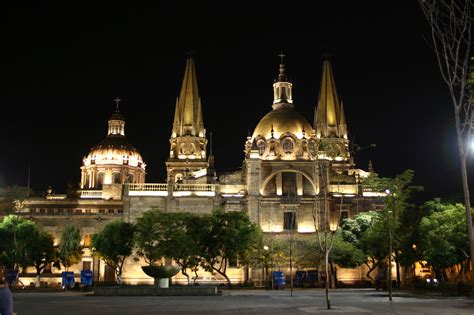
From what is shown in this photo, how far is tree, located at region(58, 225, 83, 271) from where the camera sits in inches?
2539

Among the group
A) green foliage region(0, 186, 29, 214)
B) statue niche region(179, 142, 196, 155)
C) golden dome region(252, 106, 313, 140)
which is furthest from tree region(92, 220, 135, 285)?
statue niche region(179, 142, 196, 155)

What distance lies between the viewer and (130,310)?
85.2 ft

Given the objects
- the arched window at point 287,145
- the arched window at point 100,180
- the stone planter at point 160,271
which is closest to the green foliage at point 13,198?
the arched window at point 100,180

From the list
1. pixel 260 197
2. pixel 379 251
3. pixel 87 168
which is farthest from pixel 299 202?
pixel 87 168

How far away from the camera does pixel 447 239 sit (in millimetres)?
44719

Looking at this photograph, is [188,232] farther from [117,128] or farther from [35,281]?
[117,128]

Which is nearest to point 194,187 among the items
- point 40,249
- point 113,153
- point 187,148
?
point 187,148

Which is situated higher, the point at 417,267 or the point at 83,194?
the point at 83,194

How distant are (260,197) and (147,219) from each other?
59.9ft

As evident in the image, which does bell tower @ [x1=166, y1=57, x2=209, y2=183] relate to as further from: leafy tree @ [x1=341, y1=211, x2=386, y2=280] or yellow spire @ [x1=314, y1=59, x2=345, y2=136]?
leafy tree @ [x1=341, y1=211, x2=386, y2=280]

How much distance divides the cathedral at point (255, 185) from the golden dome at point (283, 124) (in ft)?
0.42

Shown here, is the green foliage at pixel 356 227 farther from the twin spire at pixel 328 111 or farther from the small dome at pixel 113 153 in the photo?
the small dome at pixel 113 153

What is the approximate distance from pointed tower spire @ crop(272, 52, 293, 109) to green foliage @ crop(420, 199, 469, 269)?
38.5 metres

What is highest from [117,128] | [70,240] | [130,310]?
[117,128]
